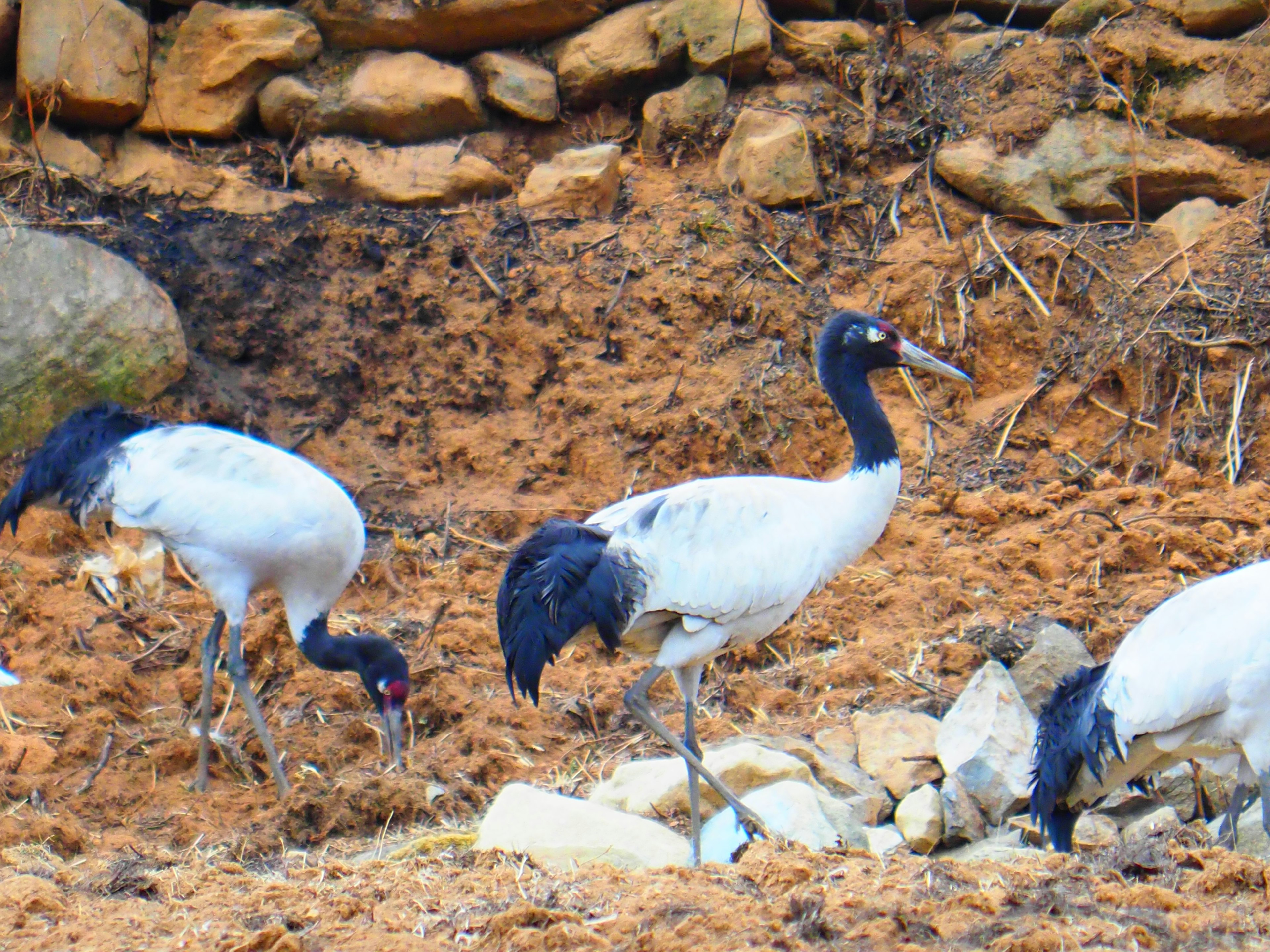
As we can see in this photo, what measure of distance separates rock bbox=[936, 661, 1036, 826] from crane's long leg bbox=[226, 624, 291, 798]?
2.62 m

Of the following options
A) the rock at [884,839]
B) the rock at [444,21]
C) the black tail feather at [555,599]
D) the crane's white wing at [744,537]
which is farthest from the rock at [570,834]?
the rock at [444,21]

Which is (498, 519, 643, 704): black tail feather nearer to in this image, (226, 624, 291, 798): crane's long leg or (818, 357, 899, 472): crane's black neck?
(818, 357, 899, 472): crane's black neck

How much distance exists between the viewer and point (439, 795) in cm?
541

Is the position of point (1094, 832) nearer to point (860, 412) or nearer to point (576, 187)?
point (860, 412)

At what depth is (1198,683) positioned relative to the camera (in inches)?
181

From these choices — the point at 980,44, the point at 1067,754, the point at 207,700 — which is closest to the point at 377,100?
the point at 980,44

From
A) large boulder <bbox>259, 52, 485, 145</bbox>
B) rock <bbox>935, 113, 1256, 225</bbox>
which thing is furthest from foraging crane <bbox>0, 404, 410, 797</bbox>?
rock <bbox>935, 113, 1256, 225</bbox>

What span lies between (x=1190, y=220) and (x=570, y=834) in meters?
5.73

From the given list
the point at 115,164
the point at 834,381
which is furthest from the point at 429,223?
the point at 834,381

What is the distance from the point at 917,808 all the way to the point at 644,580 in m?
1.25

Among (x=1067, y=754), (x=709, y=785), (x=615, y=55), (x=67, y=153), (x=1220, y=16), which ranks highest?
(x=1220, y=16)

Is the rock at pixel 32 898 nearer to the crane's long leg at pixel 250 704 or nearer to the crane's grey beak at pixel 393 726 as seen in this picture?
the crane's long leg at pixel 250 704

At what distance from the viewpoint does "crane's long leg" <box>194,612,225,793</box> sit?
585 centimetres

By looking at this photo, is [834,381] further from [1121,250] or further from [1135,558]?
[1121,250]
